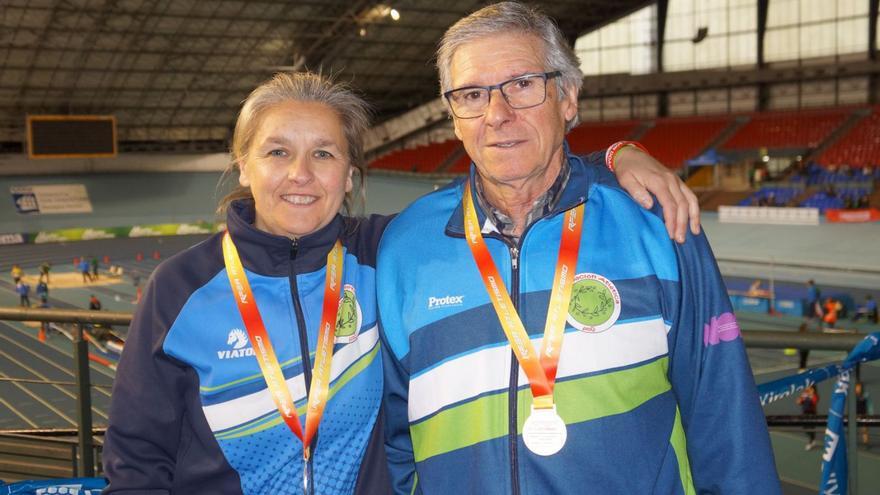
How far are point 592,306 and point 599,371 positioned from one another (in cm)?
13

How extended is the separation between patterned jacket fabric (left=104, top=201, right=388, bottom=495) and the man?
0.12m

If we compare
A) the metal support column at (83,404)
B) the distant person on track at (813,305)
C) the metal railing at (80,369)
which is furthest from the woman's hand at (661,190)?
the distant person on track at (813,305)

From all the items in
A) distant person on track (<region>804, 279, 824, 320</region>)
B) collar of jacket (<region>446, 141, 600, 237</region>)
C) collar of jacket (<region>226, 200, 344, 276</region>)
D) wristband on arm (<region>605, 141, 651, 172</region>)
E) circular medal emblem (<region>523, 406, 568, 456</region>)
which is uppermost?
wristband on arm (<region>605, 141, 651, 172</region>)

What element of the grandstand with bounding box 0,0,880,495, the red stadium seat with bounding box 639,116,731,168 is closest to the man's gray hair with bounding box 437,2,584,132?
the grandstand with bounding box 0,0,880,495

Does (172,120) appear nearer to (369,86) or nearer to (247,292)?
(369,86)

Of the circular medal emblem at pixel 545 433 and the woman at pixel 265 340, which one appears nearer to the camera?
the circular medal emblem at pixel 545 433

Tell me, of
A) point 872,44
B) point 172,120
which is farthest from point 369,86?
point 872,44

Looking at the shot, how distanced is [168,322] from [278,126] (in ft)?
1.64

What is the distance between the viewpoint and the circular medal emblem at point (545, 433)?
1609 mm

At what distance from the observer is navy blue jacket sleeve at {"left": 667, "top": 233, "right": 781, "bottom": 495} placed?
5.29 feet

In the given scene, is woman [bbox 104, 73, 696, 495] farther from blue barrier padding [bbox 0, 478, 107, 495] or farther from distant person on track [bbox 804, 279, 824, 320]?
distant person on track [bbox 804, 279, 824, 320]

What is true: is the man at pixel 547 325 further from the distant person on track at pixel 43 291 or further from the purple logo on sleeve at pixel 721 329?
the distant person on track at pixel 43 291

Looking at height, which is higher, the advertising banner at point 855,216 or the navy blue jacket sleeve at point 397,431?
the navy blue jacket sleeve at point 397,431

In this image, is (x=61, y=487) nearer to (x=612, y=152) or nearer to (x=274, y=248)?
(x=274, y=248)
